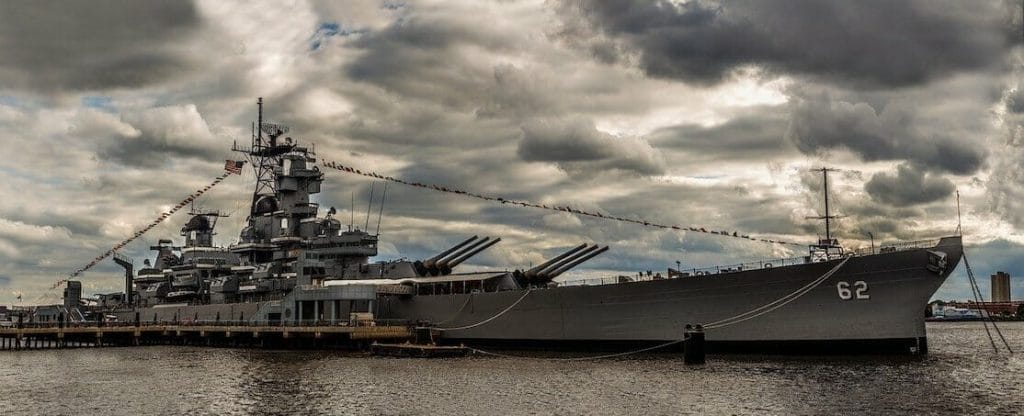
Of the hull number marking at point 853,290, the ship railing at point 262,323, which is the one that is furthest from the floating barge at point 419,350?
the hull number marking at point 853,290

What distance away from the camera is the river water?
24953 mm

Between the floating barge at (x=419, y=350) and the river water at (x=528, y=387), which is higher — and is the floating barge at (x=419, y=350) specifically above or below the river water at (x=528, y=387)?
above

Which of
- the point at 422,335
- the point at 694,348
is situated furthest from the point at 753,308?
the point at 422,335

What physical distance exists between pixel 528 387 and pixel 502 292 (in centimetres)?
1492

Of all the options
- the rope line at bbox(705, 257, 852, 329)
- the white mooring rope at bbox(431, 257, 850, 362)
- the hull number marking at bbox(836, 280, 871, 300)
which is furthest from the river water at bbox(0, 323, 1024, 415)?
the hull number marking at bbox(836, 280, 871, 300)

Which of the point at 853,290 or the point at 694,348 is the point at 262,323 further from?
the point at 853,290

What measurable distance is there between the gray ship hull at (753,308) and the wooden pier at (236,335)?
252 inches

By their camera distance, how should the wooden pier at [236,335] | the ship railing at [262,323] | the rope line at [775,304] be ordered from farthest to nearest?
the ship railing at [262,323] < the wooden pier at [236,335] < the rope line at [775,304]

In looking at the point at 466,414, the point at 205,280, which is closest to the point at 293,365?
the point at 466,414

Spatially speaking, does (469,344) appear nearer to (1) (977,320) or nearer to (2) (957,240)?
(2) (957,240)

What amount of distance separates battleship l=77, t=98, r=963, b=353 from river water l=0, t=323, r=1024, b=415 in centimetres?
175

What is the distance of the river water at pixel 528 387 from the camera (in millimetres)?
24953

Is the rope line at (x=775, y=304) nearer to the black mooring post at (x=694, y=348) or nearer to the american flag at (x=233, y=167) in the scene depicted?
the black mooring post at (x=694, y=348)

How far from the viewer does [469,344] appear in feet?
152
